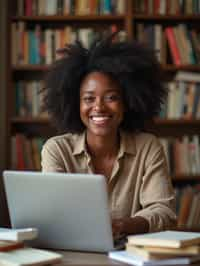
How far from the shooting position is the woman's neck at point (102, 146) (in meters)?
2.08

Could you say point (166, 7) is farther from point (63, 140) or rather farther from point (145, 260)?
point (145, 260)

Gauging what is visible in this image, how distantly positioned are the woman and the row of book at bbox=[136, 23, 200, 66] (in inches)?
47.6

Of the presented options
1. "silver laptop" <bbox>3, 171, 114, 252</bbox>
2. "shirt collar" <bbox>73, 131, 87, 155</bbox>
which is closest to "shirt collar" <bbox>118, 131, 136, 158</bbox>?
"shirt collar" <bbox>73, 131, 87, 155</bbox>

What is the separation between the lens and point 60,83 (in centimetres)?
211

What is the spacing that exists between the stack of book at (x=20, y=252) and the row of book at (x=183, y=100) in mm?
1981

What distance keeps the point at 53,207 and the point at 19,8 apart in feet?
6.84

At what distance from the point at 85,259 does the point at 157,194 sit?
56 cm

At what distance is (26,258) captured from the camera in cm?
132

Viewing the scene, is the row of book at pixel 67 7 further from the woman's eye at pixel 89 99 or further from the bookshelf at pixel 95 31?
the woman's eye at pixel 89 99

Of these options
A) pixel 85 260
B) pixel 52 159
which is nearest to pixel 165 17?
pixel 52 159

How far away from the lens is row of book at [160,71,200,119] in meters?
3.32

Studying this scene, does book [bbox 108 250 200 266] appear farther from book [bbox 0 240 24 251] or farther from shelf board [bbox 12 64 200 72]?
shelf board [bbox 12 64 200 72]

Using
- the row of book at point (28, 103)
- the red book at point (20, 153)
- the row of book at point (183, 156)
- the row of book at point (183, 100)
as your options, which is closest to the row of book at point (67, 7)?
the row of book at point (28, 103)

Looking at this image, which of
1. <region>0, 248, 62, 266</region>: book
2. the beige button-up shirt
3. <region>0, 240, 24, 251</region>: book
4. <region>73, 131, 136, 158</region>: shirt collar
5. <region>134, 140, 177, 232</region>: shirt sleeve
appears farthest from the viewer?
<region>73, 131, 136, 158</region>: shirt collar
